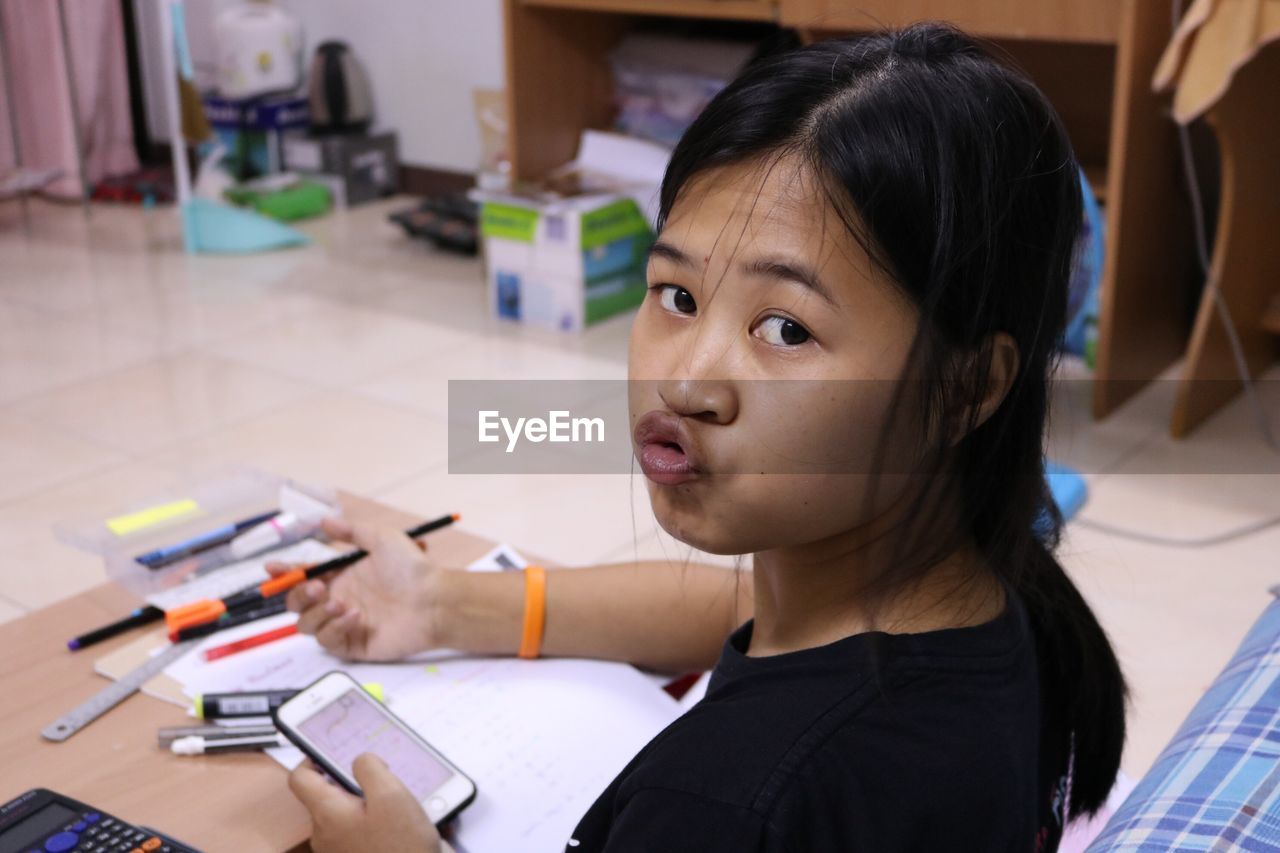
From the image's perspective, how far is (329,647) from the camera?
92 cm

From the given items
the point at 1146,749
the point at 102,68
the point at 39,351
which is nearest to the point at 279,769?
the point at 1146,749

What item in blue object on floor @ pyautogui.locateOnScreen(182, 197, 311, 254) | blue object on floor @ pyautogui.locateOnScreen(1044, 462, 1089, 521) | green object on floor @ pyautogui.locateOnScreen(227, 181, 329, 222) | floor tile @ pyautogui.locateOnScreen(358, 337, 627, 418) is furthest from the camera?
green object on floor @ pyautogui.locateOnScreen(227, 181, 329, 222)

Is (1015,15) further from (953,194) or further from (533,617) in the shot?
(953,194)

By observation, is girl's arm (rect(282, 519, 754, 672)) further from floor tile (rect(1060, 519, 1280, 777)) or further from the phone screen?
floor tile (rect(1060, 519, 1280, 777))

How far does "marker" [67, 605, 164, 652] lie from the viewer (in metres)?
0.90

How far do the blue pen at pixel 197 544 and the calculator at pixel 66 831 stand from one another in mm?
295

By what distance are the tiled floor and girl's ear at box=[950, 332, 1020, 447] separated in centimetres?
66

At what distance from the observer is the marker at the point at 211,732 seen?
796 mm

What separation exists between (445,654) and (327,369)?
5.71 ft

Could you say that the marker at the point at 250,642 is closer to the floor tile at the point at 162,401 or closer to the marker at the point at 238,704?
the marker at the point at 238,704

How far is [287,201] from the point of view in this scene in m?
3.75

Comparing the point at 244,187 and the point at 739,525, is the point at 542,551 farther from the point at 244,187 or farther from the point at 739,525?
the point at 244,187

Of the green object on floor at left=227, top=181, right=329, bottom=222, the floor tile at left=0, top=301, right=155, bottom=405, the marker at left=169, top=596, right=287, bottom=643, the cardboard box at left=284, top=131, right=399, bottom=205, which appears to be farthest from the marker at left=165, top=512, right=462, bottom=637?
the cardboard box at left=284, top=131, right=399, bottom=205

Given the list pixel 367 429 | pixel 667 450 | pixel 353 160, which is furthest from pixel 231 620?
pixel 353 160
